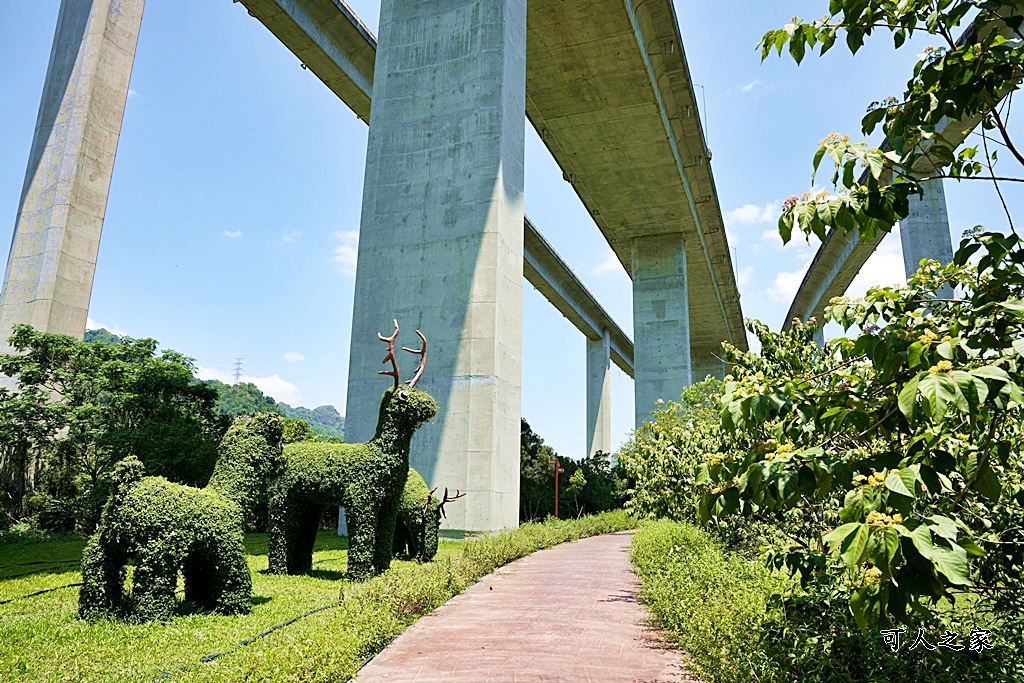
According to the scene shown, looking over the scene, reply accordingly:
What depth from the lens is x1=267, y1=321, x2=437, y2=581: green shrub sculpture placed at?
8.66 meters

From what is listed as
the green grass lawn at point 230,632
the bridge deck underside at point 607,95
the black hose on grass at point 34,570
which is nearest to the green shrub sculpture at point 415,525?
the green grass lawn at point 230,632

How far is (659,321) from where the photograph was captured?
108 feet

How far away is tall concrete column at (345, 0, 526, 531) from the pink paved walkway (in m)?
4.72

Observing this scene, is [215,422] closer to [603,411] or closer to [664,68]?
[664,68]

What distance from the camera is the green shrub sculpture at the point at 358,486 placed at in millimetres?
8656

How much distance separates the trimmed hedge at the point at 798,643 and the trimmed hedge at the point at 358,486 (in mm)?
3929

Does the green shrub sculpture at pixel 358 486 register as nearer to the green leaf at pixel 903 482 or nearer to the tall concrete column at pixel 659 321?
the green leaf at pixel 903 482

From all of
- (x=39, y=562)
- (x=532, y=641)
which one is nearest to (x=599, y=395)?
(x=39, y=562)

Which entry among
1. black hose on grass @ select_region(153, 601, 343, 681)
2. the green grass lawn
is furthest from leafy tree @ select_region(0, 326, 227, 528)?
black hose on grass @ select_region(153, 601, 343, 681)

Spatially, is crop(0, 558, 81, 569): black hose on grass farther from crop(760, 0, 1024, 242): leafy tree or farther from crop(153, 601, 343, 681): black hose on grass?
crop(760, 0, 1024, 242): leafy tree

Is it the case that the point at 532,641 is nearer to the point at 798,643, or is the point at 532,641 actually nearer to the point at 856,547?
the point at 798,643

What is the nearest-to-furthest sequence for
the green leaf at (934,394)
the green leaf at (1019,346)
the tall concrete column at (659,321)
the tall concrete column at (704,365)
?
the green leaf at (934,394) < the green leaf at (1019,346) < the tall concrete column at (659,321) < the tall concrete column at (704,365)

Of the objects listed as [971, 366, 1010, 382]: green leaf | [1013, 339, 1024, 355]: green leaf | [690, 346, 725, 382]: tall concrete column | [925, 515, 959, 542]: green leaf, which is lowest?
[925, 515, 959, 542]: green leaf

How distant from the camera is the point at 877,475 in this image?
235 cm
